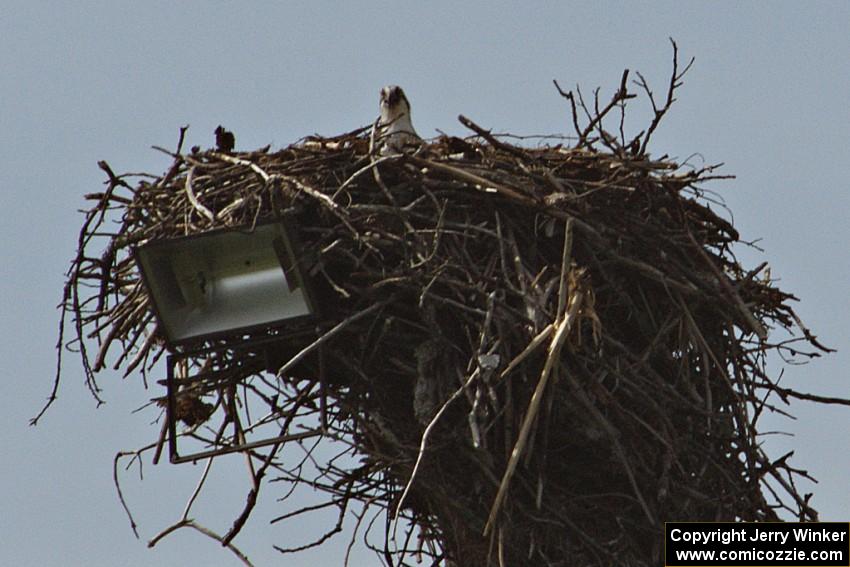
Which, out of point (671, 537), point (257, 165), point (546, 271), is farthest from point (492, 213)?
point (671, 537)

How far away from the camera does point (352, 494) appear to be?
6.36m

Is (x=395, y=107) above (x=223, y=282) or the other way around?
above

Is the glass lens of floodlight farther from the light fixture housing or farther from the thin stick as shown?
the thin stick

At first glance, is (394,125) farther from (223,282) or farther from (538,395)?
(538,395)

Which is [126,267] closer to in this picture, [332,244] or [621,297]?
[332,244]

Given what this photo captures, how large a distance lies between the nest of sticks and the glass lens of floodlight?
94mm

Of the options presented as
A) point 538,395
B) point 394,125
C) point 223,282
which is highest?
point 394,125

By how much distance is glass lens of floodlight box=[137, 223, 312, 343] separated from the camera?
20.0ft
